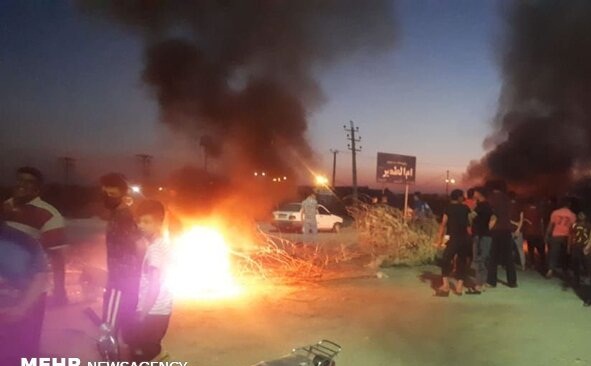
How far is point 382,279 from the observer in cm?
1005

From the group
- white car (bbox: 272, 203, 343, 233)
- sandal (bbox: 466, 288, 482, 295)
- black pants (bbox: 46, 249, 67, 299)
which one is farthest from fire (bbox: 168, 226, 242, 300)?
white car (bbox: 272, 203, 343, 233)

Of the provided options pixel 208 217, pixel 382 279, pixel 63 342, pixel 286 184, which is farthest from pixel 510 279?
pixel 286 184

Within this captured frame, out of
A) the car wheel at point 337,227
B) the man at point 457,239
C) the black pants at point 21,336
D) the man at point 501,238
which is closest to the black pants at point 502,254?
the man at point 501,238

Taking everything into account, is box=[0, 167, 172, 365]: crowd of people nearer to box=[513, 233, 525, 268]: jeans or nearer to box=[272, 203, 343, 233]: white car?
box=[513, 233, 525, 268]: jeans

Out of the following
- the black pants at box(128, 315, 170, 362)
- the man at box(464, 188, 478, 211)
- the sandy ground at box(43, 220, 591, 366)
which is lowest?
the sandy ground at box(43, 220, 591, 366)

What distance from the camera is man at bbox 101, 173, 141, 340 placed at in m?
3.83

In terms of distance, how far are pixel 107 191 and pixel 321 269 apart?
6020 mm

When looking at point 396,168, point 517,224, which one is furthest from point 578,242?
point 396,168

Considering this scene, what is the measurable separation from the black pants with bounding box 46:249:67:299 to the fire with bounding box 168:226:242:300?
186 centimetres

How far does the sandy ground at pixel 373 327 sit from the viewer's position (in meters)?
5.49

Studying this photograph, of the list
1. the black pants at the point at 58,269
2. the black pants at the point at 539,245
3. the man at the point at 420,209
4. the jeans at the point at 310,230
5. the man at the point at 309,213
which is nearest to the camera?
the black pants at the point at 58,269

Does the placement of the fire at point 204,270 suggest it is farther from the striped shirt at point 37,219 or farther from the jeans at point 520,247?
the jeans at point 520,247

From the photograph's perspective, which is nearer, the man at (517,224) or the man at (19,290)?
the man at (19,290)

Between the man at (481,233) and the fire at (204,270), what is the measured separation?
3.60 metres
